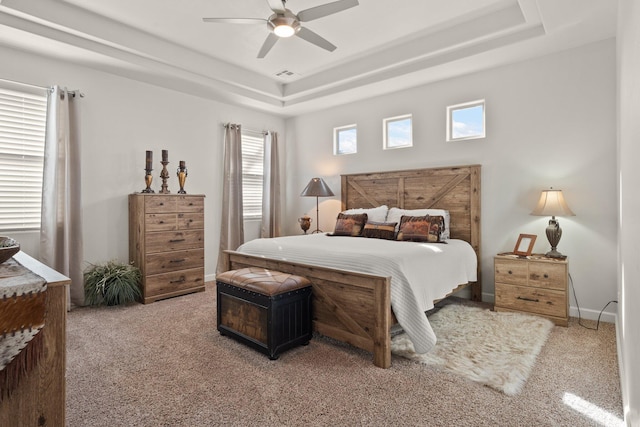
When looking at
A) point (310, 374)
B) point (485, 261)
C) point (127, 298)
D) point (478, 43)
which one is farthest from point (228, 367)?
point (478, 43)

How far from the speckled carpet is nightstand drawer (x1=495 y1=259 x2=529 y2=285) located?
63 cm

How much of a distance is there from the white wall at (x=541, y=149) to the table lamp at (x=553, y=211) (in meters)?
0.24

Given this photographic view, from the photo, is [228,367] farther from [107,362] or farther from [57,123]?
[57,123]

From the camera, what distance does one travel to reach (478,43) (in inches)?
145

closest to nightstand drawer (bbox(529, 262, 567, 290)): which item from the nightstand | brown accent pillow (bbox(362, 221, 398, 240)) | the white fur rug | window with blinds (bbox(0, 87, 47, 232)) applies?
the nightstand

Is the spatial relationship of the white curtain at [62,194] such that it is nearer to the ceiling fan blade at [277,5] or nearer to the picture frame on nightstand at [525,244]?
the ceiling fan blade at [277,5]

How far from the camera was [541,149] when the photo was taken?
3.78m

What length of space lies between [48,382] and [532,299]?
373 centimetres

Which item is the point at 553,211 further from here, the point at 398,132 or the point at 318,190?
the point at 318,190

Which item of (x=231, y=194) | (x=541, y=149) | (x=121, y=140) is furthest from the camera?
(x=231, y=194)

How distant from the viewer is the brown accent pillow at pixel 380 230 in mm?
4082

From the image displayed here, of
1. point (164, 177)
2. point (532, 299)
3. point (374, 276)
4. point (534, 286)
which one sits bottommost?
point (532, 299)

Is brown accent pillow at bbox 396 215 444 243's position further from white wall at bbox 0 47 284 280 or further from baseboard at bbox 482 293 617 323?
white wall at bbox 0 47 284 280

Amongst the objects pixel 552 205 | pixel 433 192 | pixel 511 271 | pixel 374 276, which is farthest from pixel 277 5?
pixel 511 271
